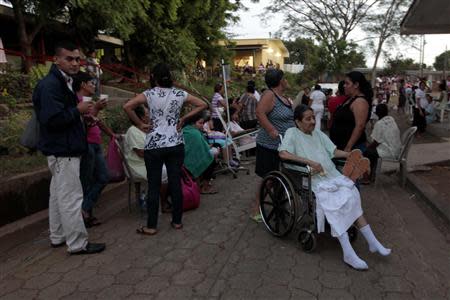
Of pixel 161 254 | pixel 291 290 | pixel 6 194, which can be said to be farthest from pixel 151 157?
pixel 291 290

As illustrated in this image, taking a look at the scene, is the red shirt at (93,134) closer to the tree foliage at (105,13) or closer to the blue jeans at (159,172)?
the blue jeans at (159,172)

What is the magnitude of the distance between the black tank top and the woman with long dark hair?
1.52 m

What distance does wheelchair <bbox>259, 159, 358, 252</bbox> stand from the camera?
12.3 ft

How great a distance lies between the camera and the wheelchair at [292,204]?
374cm

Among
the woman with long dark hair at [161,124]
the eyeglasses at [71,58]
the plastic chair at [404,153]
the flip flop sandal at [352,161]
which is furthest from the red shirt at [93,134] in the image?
the plastic chair at [404,153]

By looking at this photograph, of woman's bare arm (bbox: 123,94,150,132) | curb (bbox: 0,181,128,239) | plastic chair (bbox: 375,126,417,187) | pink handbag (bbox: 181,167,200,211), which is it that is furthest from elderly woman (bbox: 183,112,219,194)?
plastic chair (bbox: 375,126,417,187)

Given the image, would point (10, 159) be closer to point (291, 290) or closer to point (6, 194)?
point (6, 194)

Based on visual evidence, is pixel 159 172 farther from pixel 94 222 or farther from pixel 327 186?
pixel 327 186

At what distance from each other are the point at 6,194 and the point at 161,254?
1734 millimetres

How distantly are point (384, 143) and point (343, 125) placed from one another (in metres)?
2.15

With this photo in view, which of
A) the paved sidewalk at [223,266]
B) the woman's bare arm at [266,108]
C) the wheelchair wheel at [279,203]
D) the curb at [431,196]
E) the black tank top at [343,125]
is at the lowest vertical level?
the curb at [431,196]

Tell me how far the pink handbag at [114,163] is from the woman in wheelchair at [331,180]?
2055 millimetres

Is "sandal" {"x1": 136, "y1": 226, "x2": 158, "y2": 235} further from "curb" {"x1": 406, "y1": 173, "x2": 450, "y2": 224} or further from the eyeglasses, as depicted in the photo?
"curb" {"x1": 406, "y1": 173, "x2": 450, "y2": 224}

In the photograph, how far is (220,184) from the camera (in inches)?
263
